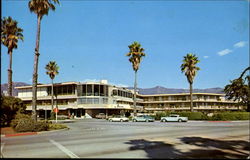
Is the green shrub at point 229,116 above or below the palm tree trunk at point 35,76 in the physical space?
below

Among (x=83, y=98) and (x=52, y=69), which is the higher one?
(x=52, y=69)

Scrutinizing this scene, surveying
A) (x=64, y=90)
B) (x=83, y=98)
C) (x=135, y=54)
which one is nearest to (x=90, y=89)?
(x=83, y=98)

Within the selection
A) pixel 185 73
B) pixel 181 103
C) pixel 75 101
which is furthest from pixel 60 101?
pixel 181 103

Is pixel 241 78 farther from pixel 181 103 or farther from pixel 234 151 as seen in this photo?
pixel 181 103

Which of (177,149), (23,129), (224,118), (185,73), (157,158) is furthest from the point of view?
(185,73)

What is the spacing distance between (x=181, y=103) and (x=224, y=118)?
43.5 m

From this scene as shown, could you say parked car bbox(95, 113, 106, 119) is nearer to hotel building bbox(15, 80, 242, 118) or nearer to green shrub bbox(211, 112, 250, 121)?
hotel building bbox(15, 80, 242, 118)

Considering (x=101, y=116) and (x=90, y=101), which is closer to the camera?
(x=101, y=116)

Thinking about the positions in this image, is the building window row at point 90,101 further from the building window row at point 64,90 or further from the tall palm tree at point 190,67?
the tall palm tree at point 190,67

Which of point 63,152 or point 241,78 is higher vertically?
point 241,78

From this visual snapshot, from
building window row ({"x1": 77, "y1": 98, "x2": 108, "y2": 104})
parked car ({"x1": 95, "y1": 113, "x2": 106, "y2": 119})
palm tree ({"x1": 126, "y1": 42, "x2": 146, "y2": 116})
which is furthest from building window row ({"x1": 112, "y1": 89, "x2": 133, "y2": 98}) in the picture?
palm tree ({"x1": 126, "y1": 42, "x2": 146, "y2": 116})

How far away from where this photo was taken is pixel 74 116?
225ft

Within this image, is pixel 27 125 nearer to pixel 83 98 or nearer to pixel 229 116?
pixel 229 116

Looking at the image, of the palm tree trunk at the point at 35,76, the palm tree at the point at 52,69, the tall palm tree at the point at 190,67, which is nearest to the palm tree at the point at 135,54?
the tall palm tree at the point at 190,67
